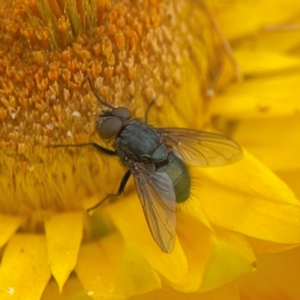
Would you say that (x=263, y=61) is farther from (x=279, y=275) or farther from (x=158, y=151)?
(x=279, y=275)

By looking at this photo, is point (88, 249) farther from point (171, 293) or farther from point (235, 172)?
point (235, 172)

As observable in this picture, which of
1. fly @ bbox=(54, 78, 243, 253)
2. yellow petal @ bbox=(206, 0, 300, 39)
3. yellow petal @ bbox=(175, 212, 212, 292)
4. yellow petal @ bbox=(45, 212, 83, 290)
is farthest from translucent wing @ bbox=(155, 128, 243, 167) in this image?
yellow petal @ bbox=(206, 0, 300, 39)

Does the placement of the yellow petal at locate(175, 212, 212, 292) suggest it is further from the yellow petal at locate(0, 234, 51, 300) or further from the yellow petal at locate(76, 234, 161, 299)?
the yellow petal at locate(0, 234, 51, 300)

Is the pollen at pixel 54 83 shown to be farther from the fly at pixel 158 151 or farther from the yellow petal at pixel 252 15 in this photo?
the yellow petal at pixel 252 15

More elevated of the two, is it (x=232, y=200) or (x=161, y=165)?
(x=161, y=165)

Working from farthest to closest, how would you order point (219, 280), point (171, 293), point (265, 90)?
point (265, 90)
point (171, 293)
point (219, 280)

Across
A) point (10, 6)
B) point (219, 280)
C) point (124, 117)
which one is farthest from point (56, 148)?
point (219, 280)

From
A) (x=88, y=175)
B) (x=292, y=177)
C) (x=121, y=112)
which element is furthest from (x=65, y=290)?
(x=292, y=177)
